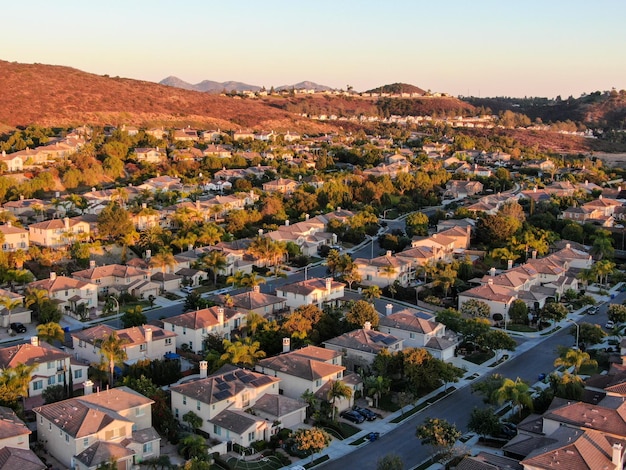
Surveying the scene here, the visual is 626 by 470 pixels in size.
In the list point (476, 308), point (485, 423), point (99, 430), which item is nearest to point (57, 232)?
point (476, 308)

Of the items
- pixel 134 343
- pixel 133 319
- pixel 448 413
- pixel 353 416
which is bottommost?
pixel 448 413

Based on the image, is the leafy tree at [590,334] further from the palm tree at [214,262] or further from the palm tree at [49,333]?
the palm tree at [49,333]

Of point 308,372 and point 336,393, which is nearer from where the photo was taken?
point 336,393

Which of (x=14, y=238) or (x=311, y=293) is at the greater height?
(x=14, y=238)

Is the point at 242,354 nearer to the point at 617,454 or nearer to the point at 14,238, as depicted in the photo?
the point at 617,454

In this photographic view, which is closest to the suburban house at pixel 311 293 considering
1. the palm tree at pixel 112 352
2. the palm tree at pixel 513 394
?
the palm tree at pixel 112 352

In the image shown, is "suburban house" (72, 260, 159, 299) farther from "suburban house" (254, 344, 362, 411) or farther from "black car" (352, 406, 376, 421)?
"black car" (352, 406, 376, 421)

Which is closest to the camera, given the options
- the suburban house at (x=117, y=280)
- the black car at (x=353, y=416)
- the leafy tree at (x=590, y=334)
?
the black car at (x=353, y=416)
